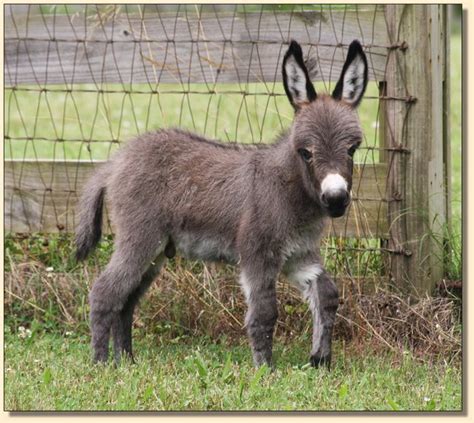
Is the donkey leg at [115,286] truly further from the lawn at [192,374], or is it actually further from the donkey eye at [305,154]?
the donkey eye at [305,154]

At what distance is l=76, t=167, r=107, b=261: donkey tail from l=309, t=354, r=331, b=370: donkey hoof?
1545 mm

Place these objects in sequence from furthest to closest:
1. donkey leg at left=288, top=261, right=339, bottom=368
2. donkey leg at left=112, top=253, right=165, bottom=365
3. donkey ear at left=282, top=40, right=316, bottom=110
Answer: donkey leg at left=112, top=253, right=165, bottom=365 → donkey leg at left=288, top=261, right=339, bottom=368 → donkey ear at left=282, top=40, right=316, bottom=110

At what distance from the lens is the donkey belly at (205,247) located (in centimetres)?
590

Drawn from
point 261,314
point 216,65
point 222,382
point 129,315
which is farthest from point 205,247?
point 216,65

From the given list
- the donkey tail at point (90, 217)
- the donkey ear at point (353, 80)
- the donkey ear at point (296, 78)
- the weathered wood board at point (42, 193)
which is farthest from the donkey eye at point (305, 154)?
the weathered wood board at point (42, 193)

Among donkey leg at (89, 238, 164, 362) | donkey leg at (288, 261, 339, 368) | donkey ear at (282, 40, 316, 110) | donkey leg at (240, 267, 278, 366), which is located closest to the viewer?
donkey ear at (282, 40, 316, 110)

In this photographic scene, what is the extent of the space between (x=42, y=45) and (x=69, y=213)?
1.21m

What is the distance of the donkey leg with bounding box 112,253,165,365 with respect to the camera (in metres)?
6.12

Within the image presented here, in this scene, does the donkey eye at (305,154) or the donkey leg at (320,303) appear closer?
the donkey eye at (305,154)

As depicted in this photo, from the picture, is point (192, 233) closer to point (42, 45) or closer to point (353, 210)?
point (353, 210)

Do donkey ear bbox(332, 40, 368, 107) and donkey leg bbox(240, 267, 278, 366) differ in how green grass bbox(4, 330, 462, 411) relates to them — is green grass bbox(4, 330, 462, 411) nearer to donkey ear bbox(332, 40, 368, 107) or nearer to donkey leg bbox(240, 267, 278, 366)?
donkey leg bbox(240, 267, 278, 366)

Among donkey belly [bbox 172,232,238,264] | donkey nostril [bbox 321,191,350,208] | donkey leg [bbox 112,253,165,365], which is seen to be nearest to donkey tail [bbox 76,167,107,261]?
donkey leg [bbox 112,253,165,365]

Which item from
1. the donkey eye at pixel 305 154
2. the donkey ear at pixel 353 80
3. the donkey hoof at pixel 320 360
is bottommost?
the donkey hoof at pixel 320 360

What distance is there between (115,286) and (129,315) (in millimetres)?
311
